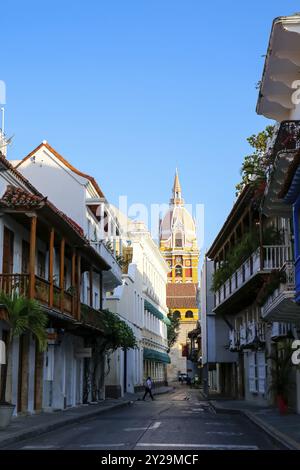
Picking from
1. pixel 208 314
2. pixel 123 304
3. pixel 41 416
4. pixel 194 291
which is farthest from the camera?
pixel 194 291

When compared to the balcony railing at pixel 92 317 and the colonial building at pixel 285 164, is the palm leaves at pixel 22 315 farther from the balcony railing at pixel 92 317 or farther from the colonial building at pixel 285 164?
the balcony railing at pixel 92 317

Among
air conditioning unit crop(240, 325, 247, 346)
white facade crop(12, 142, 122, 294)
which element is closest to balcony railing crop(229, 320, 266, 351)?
air conditioning unit crop(240, 325, 247, 346)

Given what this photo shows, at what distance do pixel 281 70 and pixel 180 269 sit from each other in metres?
117

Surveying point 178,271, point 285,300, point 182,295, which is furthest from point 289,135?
point 178,271

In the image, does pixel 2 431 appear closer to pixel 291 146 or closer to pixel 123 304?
pixel 291 146

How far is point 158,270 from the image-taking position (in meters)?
78.6

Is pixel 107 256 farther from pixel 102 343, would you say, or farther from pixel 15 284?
pixel 15 284

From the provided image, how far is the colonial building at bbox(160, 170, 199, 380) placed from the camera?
369 ft

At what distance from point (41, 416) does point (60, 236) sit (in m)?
6.32

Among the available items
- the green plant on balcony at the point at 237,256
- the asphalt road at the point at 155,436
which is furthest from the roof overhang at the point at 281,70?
the asphalt road at the point at 155,436

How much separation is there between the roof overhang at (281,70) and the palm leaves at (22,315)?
9614 millimetres

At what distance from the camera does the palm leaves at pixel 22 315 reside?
62.0 feet

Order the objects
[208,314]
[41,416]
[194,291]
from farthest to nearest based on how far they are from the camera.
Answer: [194,291] → [208,314] → [41,416]

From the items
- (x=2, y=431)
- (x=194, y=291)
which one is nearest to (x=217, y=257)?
(x=2, y=431)
